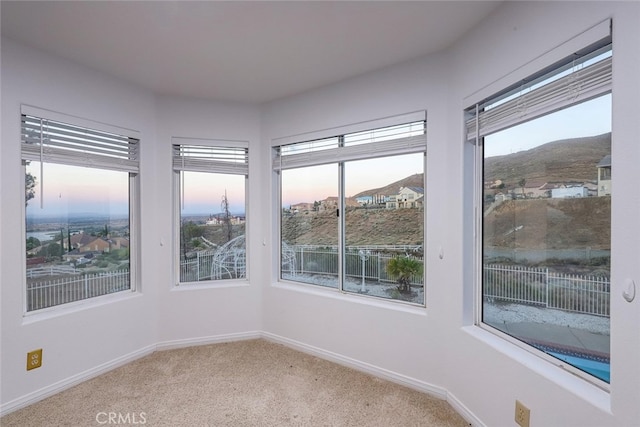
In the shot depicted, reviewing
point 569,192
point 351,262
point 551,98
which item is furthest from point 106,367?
point 551,98

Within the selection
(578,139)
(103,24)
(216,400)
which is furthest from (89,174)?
(578,139)

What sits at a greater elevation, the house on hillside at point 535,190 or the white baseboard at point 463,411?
the house on hillside at point 535,190

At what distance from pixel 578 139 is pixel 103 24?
2752 millimetres

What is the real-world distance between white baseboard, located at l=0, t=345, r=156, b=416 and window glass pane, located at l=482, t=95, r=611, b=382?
2.99 meters

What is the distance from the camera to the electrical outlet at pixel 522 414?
1550 millimetres

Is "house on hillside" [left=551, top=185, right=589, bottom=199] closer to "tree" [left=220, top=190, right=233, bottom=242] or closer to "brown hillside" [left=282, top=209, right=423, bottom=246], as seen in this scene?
"brown hillside" [left=282, top=209, right=423, bottom=246]

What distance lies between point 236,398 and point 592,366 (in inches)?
84.6

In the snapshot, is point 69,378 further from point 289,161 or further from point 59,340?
point 289,161

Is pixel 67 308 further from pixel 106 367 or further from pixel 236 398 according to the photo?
pixel 236 398

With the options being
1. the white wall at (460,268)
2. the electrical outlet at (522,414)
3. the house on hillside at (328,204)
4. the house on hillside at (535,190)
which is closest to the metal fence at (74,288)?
the white wall at (460,268)

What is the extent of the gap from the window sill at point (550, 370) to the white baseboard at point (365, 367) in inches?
24.4

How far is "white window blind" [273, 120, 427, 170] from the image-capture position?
2.43 m

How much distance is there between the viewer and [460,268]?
6.89 ft

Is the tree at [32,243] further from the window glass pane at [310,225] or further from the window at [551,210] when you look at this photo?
the window at [551,210]
